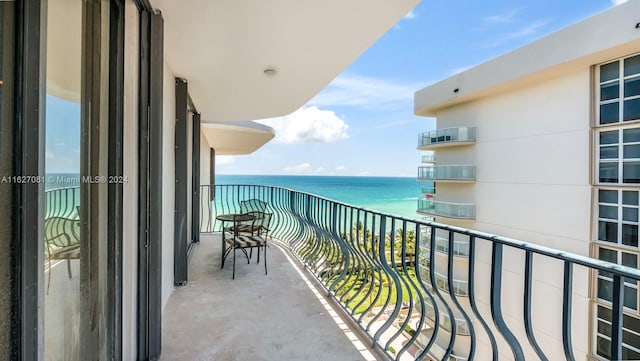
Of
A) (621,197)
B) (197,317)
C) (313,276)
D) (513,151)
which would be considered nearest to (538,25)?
(513,151)

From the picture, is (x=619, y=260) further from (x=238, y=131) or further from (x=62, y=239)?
(x=62, y=239)

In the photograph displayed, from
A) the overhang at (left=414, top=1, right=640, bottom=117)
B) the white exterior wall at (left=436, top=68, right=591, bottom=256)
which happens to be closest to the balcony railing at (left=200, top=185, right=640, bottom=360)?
the white exterior wall at (left=436, top=68, right=591, bottom=256)

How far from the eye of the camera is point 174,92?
10.0 ft

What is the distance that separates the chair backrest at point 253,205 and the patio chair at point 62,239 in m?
3.48

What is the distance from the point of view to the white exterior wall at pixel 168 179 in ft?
8.32

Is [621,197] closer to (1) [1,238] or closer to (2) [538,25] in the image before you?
(1) [1,238]

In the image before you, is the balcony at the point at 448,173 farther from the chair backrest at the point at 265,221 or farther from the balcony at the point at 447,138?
the chair backrest at the point at 265,221

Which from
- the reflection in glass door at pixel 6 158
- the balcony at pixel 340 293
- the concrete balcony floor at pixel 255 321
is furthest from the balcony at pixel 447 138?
the reflection in glass door at pixel 6 158

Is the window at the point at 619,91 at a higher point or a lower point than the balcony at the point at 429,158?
higher

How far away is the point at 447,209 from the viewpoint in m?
11.9

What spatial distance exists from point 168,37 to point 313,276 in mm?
2750

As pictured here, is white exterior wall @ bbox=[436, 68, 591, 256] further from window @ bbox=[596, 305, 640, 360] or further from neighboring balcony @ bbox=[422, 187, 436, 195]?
window @ bbox=[596, 305, 640, 360]

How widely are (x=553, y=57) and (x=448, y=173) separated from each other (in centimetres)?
508

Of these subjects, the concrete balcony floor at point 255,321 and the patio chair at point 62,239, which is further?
the concrete balcony floor at point 255,321
